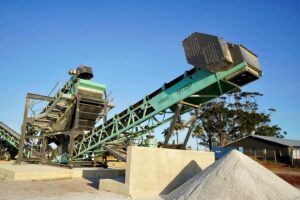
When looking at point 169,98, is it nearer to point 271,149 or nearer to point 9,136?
point 9,136

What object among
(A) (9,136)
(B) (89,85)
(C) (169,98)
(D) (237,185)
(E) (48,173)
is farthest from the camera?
(A) (9,136)

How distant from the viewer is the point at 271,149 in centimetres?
3875

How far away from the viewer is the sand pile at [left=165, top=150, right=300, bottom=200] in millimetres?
6980

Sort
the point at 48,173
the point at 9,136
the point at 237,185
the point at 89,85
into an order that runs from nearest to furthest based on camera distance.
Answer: the point at 237,185 < the point at 48,173 < the point at 89,85 < the point at 9,136

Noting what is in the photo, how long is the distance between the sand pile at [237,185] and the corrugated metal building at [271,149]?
32.6m

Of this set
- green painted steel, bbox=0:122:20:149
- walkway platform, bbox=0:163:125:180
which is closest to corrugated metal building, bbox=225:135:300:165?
walkway platform, bbox=0:163:125:180

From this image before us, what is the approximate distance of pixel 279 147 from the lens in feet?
124

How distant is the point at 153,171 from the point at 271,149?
35399 mm

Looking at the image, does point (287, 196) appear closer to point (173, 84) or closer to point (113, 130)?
point (173, 84)

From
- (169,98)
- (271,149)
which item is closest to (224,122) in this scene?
(271,149)

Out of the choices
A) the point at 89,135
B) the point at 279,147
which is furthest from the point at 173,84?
the point at 279,147

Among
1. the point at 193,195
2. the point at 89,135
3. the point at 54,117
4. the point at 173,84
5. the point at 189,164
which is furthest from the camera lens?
the point at 54,117

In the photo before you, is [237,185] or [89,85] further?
[89,85]

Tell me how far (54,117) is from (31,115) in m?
1.97
